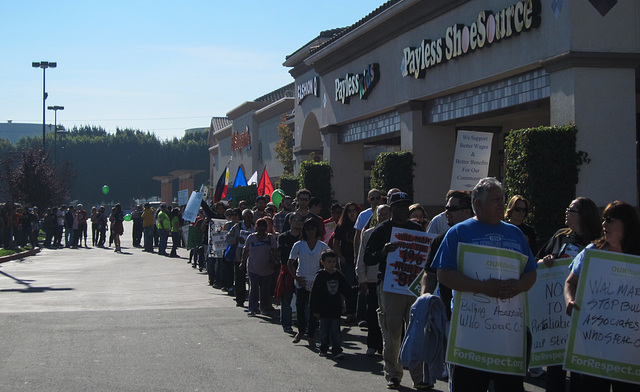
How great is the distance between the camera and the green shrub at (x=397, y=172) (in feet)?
64.4

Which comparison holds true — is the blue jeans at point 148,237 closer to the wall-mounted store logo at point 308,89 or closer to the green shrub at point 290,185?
the green shrub at point 290,185

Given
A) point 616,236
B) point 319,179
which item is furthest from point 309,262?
point 319,179

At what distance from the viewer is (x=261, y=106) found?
50406mm

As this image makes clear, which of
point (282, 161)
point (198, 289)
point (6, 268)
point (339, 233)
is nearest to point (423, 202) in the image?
point (198, 289)

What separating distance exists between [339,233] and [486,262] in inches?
264

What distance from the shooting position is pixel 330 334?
31.7 feet

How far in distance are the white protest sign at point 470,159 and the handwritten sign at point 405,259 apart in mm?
4385

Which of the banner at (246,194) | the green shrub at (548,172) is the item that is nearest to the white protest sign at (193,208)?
the banner at (246,194)

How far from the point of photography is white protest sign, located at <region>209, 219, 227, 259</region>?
17.1 m

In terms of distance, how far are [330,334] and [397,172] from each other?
10.4 metres

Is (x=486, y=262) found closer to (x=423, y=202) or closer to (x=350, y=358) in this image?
(x=350, y=358)

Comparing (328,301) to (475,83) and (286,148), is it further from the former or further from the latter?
(286,148)

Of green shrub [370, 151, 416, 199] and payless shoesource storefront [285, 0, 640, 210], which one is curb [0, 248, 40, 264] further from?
green shrub [370, 151, 416, 199]

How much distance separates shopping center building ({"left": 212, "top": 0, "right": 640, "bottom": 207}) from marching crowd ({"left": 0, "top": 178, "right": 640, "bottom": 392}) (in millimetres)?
2084
